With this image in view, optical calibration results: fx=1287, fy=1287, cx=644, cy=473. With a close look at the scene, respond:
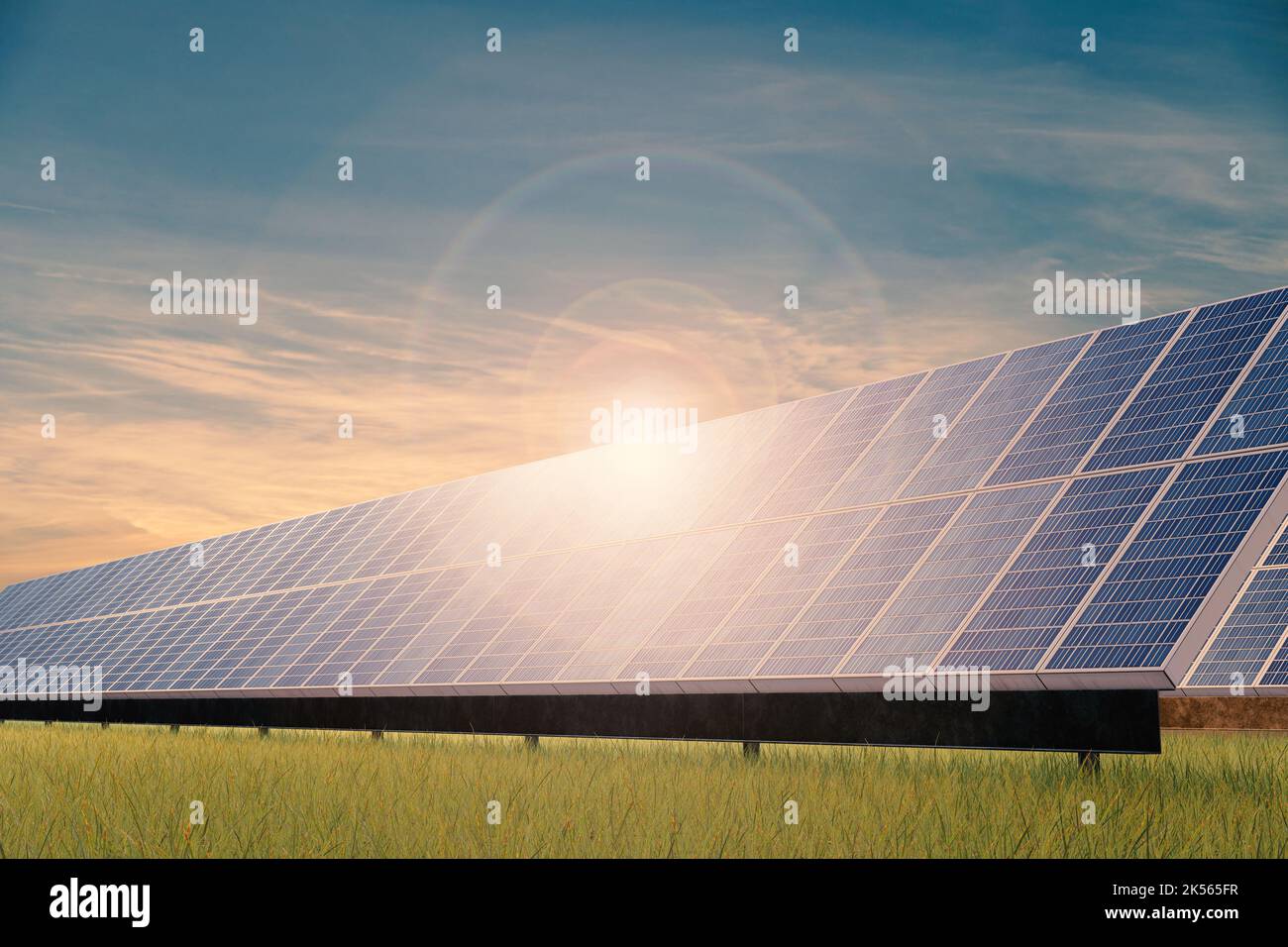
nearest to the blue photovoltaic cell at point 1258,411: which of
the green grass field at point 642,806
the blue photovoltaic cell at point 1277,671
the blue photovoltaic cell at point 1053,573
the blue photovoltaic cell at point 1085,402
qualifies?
the blue photovoltaic cell at point 1053,573

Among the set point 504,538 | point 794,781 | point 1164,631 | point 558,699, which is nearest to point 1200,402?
point 1164,631

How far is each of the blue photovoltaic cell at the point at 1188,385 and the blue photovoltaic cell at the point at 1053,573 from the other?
0.59m

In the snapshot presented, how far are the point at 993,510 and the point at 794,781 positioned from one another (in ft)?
17.6

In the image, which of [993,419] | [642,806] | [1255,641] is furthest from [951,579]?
[1255,641]

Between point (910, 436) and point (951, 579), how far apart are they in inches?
189

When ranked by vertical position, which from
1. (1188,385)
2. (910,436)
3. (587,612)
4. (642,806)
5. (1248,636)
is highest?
(910,436)

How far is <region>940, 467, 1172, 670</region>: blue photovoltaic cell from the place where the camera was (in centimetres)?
1544

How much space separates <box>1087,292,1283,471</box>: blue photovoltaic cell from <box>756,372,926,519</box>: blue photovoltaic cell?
16.5 ft

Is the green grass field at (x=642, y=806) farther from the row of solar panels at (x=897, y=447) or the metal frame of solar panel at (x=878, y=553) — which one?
the row of solar panels at (x=897, y=447)

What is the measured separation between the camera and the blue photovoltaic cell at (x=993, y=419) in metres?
19.5

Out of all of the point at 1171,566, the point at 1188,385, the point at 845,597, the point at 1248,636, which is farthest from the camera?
the point at 1248,636

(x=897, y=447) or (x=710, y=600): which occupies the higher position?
(x=897, y=447)

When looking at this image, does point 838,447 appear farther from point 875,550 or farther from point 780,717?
point 780,717

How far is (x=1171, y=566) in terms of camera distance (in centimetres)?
1488
